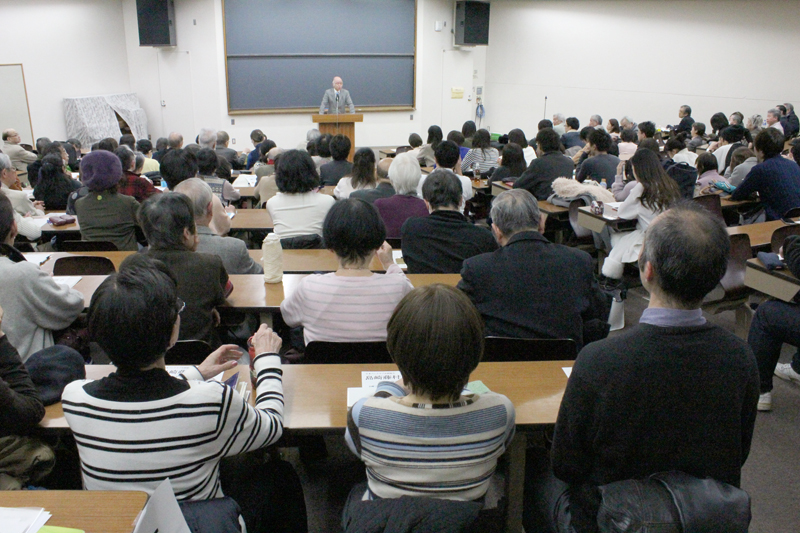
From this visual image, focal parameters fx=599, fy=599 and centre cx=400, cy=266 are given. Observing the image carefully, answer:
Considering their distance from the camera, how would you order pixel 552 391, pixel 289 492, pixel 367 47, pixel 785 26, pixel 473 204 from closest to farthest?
pixel 289 492 < pixel 552 391 < pixel 473 204 < pixel 785 26 < pixel 367 47

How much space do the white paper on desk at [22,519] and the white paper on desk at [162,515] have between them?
30 centimetres

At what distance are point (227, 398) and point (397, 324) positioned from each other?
463 millimetres

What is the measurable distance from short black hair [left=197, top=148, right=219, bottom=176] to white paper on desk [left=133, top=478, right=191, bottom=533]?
425 cm

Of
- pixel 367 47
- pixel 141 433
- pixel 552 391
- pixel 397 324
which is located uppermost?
pixel 367 47

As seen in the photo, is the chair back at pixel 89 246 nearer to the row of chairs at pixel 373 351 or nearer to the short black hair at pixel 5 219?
the short black hair at pixel 5 219

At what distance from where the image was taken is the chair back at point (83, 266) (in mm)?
3291

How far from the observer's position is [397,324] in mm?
1401

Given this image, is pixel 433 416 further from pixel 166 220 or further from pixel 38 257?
pixel 38 257

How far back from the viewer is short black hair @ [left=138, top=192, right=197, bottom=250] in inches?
100

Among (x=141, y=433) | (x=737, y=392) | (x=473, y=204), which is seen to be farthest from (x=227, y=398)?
(x=473, y=204)

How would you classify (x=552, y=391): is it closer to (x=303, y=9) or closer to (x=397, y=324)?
(x=397, y=324)

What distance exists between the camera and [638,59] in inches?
482

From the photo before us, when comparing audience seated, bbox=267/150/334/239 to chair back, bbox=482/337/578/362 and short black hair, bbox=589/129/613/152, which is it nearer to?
chair back, bbox=482/337/578/362

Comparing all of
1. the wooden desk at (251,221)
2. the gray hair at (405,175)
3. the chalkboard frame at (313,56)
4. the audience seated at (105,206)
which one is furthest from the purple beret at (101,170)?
the chalkboard frame at (313,56)
